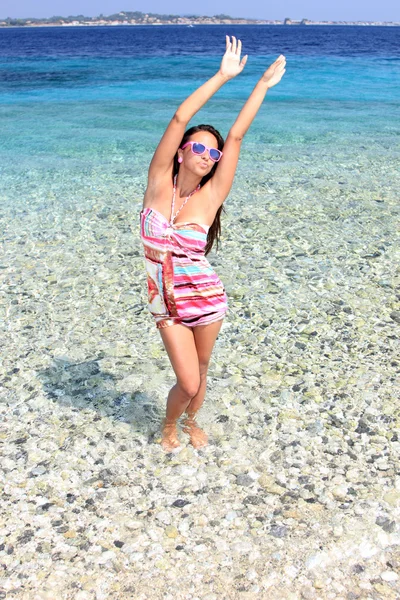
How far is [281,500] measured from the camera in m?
3.78

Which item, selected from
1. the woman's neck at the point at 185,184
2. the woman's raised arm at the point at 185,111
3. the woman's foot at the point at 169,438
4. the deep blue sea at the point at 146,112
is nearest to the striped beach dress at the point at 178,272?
the woman's neck at the point at 185,184

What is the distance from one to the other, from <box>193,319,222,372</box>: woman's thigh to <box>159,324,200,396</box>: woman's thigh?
4 cm

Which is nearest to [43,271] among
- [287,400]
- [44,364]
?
[44,364]

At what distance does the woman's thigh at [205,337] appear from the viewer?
3.63m

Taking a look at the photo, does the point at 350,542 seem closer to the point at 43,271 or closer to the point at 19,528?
the point at 19,528

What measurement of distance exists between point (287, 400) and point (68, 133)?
12196 millimetres

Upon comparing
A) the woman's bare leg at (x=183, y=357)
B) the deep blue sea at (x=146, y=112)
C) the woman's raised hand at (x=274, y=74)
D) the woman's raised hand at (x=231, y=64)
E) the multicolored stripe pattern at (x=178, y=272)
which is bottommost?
the deep blue sea at (x=146, y=112)

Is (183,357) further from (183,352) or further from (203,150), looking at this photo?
(203,150)

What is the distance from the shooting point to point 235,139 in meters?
3.53

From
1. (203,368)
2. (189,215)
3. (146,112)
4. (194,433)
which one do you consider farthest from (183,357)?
(146,112)

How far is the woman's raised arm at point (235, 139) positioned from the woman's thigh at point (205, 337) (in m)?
0.69

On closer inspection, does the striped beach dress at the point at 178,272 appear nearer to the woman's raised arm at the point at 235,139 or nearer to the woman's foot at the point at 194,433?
the woman's raised arm at the point at 235,139

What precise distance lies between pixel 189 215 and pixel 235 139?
49 centimetres

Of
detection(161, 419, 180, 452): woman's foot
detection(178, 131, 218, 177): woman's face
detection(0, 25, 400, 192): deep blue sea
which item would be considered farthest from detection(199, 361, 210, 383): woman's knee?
detection(0, 25, 400, 192): deep blue sea
